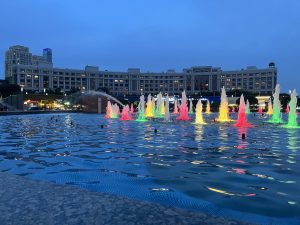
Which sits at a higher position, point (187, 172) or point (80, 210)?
point (80, 210)

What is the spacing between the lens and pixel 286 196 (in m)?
8.12

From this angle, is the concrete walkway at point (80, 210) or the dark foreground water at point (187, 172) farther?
the dark foreground water at point (187, 172)

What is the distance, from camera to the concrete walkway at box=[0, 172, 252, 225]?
18.4 feet

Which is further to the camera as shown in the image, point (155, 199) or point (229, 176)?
point (229, 176)

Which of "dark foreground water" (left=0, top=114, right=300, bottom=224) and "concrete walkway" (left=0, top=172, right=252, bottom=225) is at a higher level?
"concrete walkway" (left=0, top=172, right=252, bottom=225)

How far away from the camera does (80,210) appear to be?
615 centimetres

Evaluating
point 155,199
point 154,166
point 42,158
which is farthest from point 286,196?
point 42,158

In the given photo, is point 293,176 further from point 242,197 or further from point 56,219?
point 56,219

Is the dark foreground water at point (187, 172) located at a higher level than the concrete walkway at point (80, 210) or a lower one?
lower

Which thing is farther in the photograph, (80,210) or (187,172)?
(187,172)

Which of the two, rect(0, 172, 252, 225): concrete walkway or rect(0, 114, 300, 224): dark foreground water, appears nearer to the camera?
rect(0, 172, 252, 225): concrete walkway

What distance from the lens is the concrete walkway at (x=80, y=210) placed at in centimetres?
561

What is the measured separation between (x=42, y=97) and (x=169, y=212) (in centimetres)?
12290

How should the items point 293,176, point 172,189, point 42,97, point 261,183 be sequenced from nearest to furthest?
point 172,189
point 261,183
point 293,176
point 42,97
